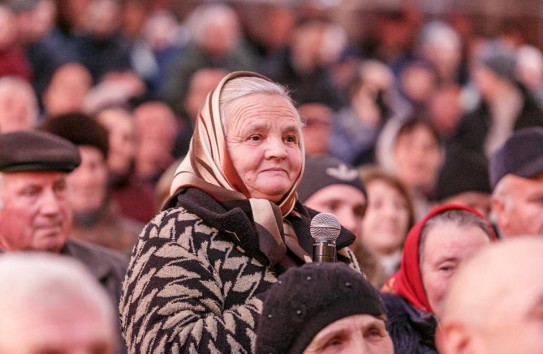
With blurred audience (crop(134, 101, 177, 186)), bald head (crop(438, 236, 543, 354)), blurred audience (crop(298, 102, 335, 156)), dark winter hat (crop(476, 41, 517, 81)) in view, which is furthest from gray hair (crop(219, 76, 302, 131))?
dark winter hat (crop(476, 41, 517, 81))

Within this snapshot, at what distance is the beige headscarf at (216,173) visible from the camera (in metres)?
4.33

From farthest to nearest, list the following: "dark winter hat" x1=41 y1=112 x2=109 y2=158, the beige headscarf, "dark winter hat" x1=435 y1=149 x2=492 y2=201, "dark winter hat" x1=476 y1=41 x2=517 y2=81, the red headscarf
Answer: "dark winter hat" x1=476 y1=41 x2=517 y2=81 < "dark winter hat" x1=435 y1=149 x2=492 y2=201 < "dark winter hat" x1=41 y1=112 x2=109 y2=158 < the red headscarf < the beige headscarf

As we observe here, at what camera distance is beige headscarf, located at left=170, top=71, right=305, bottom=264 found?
4.33 meters

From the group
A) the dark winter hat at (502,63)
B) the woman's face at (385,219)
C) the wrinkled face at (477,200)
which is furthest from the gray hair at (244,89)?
the dark winter hat at (502,63)

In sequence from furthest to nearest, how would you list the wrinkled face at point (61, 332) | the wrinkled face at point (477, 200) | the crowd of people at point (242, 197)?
1. the wrinkled face at point (477, 200)
2. the crowd of people at point (242, 197)
3. the wrinkled face at point (61, 332)

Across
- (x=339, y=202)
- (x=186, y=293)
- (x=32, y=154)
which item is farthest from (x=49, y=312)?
(x=339, y=202)

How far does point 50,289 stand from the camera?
268 centimetres

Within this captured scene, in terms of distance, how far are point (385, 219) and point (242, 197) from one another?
3.13 metres

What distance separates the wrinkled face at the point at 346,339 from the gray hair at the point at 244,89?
3.56 feet

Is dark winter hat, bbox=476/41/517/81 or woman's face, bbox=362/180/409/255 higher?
woman's face, bbox=362/180/409/255

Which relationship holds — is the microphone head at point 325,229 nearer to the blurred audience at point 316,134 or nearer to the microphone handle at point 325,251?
the microphone handle at point 325,251

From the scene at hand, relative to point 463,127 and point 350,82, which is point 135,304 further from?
point 350,82

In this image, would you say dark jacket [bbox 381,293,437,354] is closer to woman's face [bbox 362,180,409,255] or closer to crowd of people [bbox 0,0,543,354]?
crowd of people [bbox 0,0,543,354]

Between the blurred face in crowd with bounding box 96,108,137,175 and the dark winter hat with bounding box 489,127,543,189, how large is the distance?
125 inches
